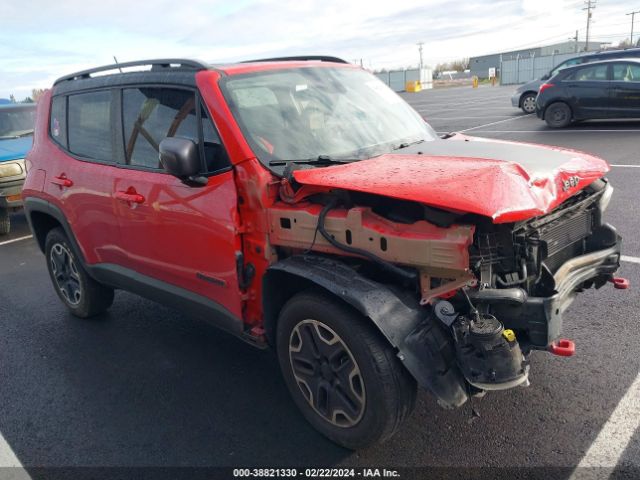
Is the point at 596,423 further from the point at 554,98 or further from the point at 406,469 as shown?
the point at 554,98

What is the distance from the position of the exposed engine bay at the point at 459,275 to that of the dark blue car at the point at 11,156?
22.8 feet

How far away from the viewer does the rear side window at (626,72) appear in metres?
12.6

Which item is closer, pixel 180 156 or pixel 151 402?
pixel 180 156

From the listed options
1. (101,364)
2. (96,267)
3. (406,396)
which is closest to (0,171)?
(96,267)

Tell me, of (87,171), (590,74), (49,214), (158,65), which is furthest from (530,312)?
(590,74)

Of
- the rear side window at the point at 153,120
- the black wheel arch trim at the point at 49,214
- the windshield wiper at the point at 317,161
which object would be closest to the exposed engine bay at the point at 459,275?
the windshield wiper at the point at 317,161

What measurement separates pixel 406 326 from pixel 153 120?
2.24 m

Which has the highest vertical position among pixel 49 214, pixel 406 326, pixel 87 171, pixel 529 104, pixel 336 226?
pixel 87 171

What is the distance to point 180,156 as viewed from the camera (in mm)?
2979

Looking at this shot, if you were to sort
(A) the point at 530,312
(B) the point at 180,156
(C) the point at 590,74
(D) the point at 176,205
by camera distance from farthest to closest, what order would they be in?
(C) the point at 590,74 → (D) the point at 176,205 → (B) the point at 180,156 → (A) the point at 530,312

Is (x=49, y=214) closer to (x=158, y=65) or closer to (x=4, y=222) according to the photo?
(x=158, y=65)

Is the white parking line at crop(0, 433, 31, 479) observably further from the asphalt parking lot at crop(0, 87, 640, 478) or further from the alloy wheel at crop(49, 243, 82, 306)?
the alloy wheel at crop(49, 243, 82, 306)

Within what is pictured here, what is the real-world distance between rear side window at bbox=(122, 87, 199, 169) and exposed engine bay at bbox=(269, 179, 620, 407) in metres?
1.06

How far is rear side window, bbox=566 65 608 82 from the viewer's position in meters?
13.0
